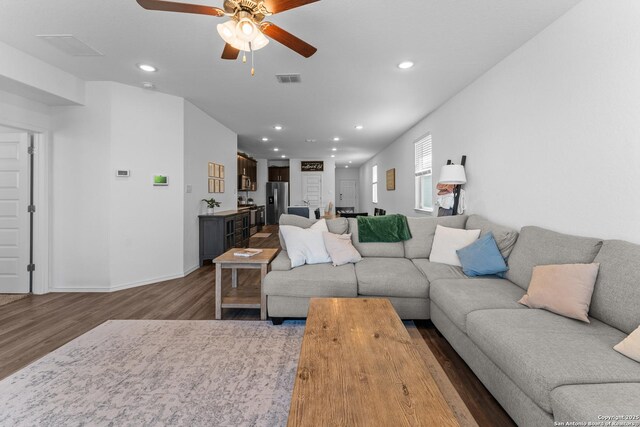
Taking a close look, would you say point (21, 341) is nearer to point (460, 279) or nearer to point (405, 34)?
point (460, 279)

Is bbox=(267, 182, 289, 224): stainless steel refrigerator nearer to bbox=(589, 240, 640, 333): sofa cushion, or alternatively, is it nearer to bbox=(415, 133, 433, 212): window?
bbox=(415, 133, 433, 212): window

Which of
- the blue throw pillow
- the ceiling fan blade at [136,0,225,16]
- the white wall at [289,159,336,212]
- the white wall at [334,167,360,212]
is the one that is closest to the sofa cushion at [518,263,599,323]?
the blue throw pillow

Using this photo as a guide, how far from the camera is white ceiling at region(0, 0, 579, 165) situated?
2.28m

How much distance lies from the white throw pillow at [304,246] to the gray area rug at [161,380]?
0.71 meters

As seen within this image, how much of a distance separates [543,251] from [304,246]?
2.08 meters

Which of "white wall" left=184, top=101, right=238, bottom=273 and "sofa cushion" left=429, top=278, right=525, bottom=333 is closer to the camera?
"sofa cushion" left=429, top=278, right=525, bottom=333

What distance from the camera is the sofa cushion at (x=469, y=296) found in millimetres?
1995

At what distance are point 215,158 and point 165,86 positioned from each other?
1.88 metres

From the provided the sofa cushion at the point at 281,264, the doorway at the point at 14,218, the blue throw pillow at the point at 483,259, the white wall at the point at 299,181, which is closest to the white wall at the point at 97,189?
the doorway at the point at 14,218

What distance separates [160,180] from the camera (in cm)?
415

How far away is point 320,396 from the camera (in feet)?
3.63

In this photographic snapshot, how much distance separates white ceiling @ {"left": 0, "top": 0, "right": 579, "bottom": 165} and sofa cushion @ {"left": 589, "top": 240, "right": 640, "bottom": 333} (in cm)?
189

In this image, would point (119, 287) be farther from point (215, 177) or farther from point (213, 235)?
point (215, 177)

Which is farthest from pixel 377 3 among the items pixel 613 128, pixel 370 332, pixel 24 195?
pixel 24 195
